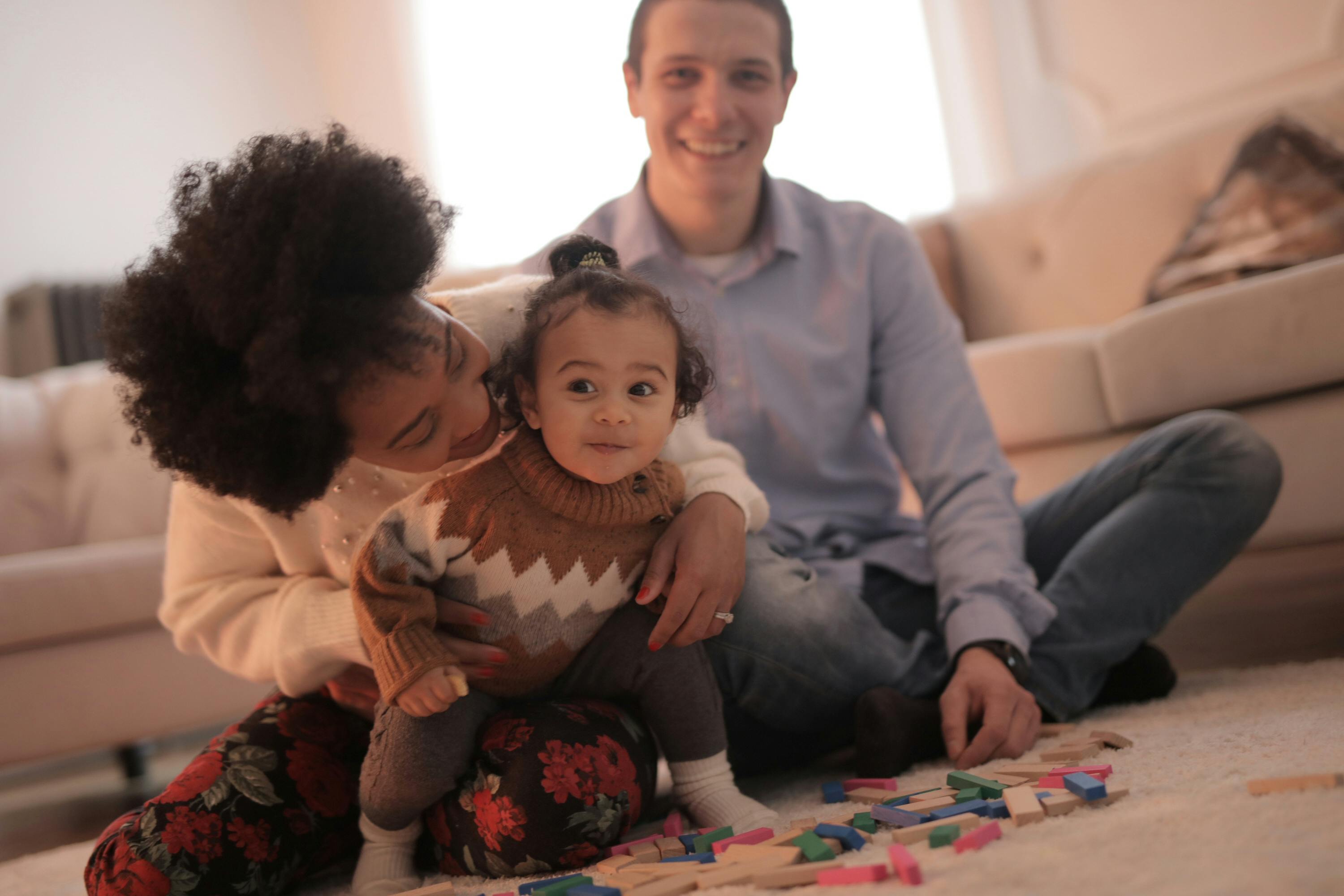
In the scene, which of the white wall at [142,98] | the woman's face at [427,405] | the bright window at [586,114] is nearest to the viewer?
the woman's face at [427,405]

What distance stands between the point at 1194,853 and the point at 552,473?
1.88ft

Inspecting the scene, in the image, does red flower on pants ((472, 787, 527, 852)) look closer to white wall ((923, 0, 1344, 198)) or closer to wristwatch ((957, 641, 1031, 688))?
wristwatch ((957, 641, 1031, 688))

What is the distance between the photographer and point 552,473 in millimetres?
961

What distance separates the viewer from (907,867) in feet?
2.28

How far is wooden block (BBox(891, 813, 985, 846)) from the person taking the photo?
80 centimetres

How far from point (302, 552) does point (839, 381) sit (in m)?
0.71

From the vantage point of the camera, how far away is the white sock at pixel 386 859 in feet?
3.20

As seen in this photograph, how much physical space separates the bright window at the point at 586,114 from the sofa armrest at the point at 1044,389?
6.04ft

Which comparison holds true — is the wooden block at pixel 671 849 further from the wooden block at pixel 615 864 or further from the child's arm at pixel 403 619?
the child's arm at pixel 403 619

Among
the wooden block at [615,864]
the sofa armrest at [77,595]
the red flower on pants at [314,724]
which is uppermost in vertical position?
the sofa armrest at [77,595]

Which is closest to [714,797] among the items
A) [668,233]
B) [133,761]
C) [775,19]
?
[668,233]

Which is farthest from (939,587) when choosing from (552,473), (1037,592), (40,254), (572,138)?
(40,254)

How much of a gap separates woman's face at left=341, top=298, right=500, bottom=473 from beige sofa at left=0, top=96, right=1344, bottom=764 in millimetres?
1114

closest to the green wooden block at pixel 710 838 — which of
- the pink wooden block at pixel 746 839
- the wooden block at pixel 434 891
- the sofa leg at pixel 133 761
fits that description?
the pink wooden block at pixel 746 839
